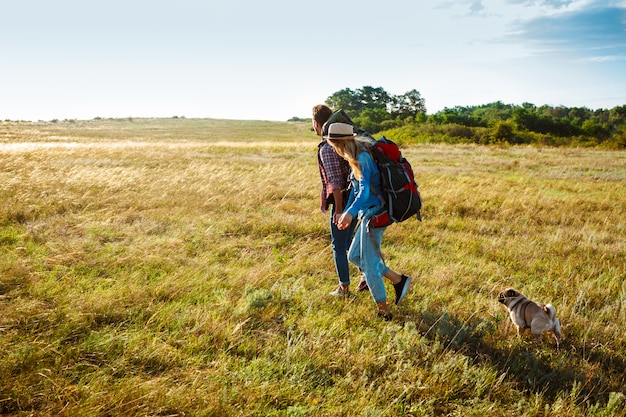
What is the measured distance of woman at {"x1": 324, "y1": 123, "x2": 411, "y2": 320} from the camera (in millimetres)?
3387

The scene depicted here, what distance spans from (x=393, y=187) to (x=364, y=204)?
0.30 meters

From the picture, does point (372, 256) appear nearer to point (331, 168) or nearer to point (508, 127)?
point (331, 168)

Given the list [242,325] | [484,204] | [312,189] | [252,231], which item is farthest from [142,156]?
[242,325]

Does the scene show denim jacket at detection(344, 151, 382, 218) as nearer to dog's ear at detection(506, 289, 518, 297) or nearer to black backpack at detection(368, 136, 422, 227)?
black backpack at detection(368, 136, 422, 227)

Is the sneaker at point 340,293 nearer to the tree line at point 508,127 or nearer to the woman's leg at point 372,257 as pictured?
the woman's leg at point 372,257

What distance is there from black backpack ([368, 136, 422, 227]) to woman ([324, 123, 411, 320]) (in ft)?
0.21

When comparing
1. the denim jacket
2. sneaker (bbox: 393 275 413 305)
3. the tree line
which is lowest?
sneaker (bbox: 393 275 413 305)

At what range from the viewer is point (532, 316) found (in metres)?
3.41

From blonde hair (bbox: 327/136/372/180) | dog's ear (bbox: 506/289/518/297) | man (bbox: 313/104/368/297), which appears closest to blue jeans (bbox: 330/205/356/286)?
man (bbox: 313/104/368/297)

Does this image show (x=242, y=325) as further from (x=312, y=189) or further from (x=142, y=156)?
(x=142, y=156)

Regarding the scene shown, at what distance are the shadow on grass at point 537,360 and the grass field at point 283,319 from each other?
0.02 m

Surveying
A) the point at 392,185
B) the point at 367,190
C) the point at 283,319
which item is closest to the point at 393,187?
the point at 392,185

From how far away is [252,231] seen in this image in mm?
6816

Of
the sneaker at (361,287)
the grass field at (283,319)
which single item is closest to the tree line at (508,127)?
the grass field at (283,319)
